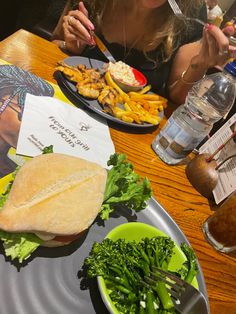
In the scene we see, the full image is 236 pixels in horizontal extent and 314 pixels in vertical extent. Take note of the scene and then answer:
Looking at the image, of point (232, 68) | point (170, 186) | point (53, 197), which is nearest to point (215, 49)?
point (232, 68)

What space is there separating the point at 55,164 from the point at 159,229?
354 mm

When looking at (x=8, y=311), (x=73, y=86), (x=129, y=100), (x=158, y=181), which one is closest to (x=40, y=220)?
(x=8, y=311)

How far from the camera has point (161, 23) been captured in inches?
79.2

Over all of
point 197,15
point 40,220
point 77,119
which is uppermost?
point 197,15

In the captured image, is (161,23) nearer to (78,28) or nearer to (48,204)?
(78,28)

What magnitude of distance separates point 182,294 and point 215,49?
3.69ft

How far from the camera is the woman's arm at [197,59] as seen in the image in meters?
1.44

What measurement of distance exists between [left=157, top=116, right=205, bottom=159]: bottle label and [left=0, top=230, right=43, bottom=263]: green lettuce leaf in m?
0.71

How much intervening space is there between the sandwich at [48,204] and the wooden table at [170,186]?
0.37 metres

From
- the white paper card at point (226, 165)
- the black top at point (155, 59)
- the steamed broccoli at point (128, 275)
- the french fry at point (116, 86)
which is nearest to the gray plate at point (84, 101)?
the french fry at point (116, 86)

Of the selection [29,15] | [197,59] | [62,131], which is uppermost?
[197,59]

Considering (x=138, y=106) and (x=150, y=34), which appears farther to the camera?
(x=150, y=34)

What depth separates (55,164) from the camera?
2.49ft

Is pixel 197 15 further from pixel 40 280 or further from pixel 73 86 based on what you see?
pixel 40 280
